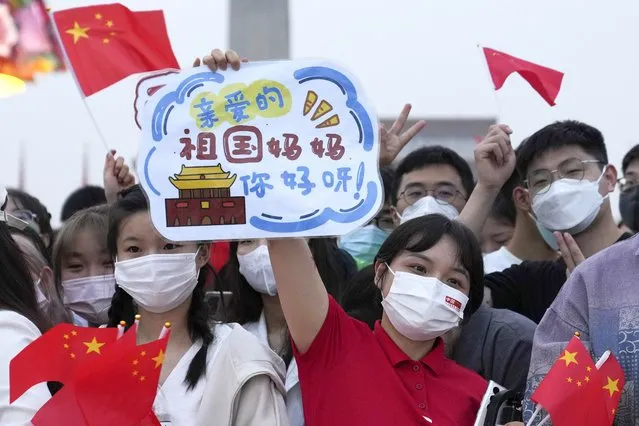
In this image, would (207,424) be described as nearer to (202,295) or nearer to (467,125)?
(202,295)

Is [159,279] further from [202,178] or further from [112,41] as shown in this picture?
A: [112,41]

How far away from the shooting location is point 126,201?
398 cm

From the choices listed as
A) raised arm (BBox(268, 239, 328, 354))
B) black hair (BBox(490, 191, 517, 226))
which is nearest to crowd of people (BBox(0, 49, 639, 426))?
raised arm (BBox(268, 239, 328, 354))

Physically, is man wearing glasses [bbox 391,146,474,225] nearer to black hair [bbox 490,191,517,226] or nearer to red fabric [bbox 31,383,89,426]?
black hair [bbox 490,191,517,226]

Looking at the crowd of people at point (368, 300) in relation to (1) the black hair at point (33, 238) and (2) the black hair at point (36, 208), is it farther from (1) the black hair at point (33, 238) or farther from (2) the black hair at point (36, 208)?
(2) the black hair at point (36, 208)

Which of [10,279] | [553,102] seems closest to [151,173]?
[10,279]

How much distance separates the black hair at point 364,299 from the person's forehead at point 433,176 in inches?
37.1

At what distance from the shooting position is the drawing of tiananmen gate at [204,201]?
308 centimetres

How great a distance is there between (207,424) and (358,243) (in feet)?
8.07

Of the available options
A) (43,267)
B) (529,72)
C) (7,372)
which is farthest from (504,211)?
(7,372)

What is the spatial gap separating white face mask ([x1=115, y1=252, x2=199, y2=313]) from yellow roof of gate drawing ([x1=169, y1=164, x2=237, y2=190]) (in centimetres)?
64

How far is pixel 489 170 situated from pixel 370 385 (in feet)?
4.64

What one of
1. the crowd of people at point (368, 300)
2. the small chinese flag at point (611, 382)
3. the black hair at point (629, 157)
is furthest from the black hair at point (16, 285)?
the black hair at point (629, 157)

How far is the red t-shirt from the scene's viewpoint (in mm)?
3225
